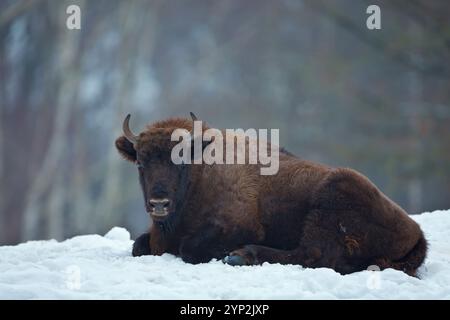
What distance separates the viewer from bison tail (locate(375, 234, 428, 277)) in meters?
9.23

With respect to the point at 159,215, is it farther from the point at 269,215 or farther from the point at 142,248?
the point at 269,215

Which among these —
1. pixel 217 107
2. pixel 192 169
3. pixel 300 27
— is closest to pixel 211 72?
pixel 217 107

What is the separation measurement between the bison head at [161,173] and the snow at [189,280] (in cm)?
52

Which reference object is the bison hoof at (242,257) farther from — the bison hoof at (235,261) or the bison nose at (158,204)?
the bison nose at (158,204)

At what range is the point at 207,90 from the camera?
4212 cm

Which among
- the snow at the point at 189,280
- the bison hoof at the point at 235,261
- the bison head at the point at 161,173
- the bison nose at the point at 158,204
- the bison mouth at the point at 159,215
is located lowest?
the snow at the point at 189,280

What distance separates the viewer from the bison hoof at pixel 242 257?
931 centimetres

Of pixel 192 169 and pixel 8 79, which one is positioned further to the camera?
pixel 8 79

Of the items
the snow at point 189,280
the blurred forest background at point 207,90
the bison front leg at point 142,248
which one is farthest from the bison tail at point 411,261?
the blurred forest background at point 207,90

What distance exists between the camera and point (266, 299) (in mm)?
7707

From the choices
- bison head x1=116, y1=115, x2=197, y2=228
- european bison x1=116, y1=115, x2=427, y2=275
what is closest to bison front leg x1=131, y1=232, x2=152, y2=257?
european bison x1=116, y1=115, x2=427, y2=275

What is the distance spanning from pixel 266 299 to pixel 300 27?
122 ft

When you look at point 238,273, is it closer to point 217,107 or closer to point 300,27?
point 217,107

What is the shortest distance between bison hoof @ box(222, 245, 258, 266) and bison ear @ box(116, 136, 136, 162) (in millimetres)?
1733
